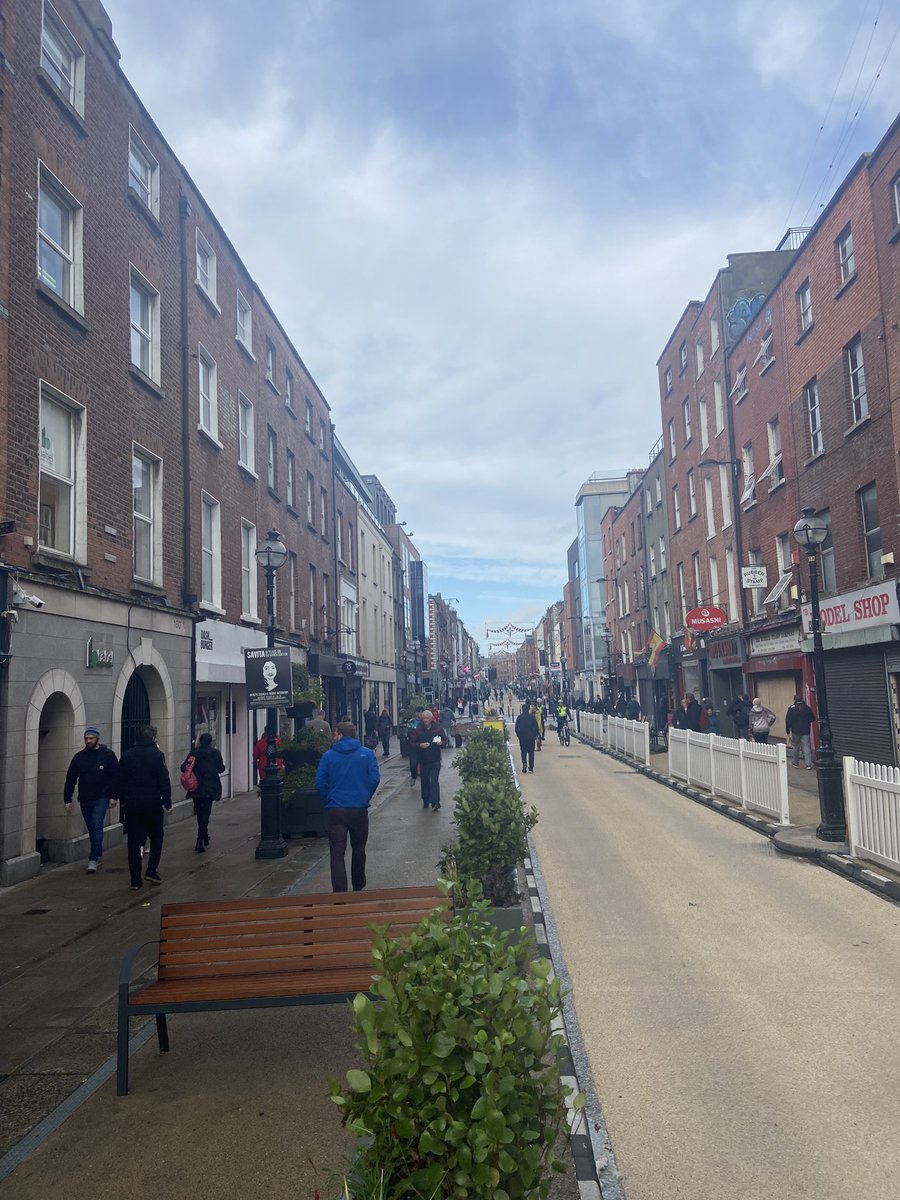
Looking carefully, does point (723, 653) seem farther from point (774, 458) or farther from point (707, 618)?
point (774, 458)

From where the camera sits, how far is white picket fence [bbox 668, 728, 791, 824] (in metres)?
13.1

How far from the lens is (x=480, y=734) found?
17.0m

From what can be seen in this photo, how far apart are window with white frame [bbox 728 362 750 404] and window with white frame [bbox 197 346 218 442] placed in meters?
16.2

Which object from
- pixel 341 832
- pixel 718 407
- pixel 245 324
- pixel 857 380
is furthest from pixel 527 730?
pixel 341 832

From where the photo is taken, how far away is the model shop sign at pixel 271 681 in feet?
42.9

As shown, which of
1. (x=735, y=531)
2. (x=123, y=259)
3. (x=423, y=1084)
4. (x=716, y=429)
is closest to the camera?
Answer: (x=423, y=1084)

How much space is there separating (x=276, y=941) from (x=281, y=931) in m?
0.06

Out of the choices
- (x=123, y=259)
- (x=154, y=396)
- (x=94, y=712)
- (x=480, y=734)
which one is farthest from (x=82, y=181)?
(x=480, y=734)

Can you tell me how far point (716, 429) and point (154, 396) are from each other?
20794 mm

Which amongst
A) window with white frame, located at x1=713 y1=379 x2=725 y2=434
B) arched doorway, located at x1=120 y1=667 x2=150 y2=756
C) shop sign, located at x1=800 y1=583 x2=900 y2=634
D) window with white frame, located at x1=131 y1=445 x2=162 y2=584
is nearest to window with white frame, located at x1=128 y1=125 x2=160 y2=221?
window with white frame, located at x1=131 y1=445 x2=162 y2=584

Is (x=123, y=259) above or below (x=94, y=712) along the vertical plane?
above

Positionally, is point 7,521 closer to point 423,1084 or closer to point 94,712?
point 94,712

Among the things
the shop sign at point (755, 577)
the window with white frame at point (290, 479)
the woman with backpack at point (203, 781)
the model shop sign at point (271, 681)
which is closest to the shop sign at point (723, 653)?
the shop sign at point (755, 577)

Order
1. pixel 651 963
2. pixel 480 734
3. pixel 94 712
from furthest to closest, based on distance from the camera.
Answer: pixel 480 734 < pixel 94 712 < pixel 651 963
